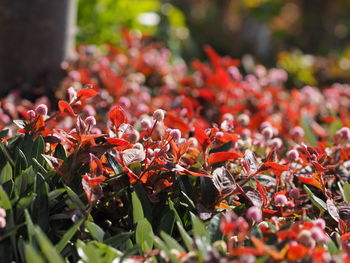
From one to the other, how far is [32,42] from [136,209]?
2.24m

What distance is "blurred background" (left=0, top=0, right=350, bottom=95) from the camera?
3.58 meters

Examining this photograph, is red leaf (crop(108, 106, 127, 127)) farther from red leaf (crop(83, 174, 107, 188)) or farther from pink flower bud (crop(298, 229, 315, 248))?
pink flower bud (crop(298, 229, 315, 248))

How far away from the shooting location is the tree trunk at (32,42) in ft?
11.6

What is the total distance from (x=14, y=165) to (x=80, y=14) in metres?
3.54

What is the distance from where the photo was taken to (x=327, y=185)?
232 centimetres

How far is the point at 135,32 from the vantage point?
5.15 m

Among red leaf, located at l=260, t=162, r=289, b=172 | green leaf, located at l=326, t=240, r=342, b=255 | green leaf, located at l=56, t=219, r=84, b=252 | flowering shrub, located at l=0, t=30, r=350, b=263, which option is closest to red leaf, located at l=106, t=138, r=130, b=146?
flowering shrub, located at l=0, t=30, r=350, b=263

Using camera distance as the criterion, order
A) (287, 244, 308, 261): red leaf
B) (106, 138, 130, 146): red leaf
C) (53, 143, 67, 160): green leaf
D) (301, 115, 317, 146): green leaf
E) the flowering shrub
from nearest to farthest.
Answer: (287, 244, 308, 261): red leaf → the flowering shrub → (106, 138, 130, 146): red leaf → (53, 143, 67, 160): green leaf → (301, 115, 317, 146): green leaf

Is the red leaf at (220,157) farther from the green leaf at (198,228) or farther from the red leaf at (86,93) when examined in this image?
the red leaf at (86,93)

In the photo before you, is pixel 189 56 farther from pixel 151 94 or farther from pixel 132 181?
pixel 132 181

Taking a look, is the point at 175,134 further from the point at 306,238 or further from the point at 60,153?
the point at 306,238

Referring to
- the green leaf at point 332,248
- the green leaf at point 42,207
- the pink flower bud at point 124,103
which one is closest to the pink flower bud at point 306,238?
the green leaf at point 332,248

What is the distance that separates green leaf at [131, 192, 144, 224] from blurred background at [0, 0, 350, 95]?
2.04 m

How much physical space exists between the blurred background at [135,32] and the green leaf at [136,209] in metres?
2.04
